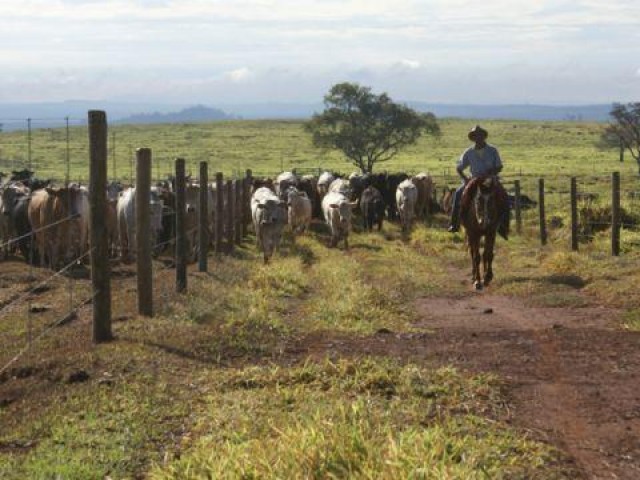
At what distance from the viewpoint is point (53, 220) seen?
20828 millimetres

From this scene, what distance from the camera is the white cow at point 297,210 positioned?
1161 inches

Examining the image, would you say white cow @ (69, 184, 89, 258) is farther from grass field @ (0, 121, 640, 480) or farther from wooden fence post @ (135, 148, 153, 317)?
wooden fence post @ (135, 148, 153, 317)

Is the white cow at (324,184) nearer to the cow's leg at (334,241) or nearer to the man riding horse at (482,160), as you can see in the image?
the cow's leg at (334,241)

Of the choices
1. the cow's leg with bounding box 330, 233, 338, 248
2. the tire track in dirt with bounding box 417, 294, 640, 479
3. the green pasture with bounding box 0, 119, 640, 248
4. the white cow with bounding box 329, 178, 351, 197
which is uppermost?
the green pasture with bounding box 0, 119, 640, 248

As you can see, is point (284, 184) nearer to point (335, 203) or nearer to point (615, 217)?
point (335, 203)

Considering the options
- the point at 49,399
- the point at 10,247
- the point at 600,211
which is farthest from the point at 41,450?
the point at 600,211

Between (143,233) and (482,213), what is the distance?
7113mm

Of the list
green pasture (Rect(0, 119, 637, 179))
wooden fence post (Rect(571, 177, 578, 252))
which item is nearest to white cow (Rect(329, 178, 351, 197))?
wooden fence post (Rect(571, 177, 578, 252))

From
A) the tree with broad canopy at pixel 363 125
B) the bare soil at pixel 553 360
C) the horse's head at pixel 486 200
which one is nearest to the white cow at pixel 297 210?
the horse's head at pixel 486 200

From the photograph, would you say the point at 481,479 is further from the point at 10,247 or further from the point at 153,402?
the point at 10,247

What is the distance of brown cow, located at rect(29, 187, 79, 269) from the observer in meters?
20.0

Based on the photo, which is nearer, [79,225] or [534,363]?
[534,363]

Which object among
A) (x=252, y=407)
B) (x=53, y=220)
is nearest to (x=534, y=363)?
(x=252, y=407)

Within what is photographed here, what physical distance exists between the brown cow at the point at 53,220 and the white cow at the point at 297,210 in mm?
9553
